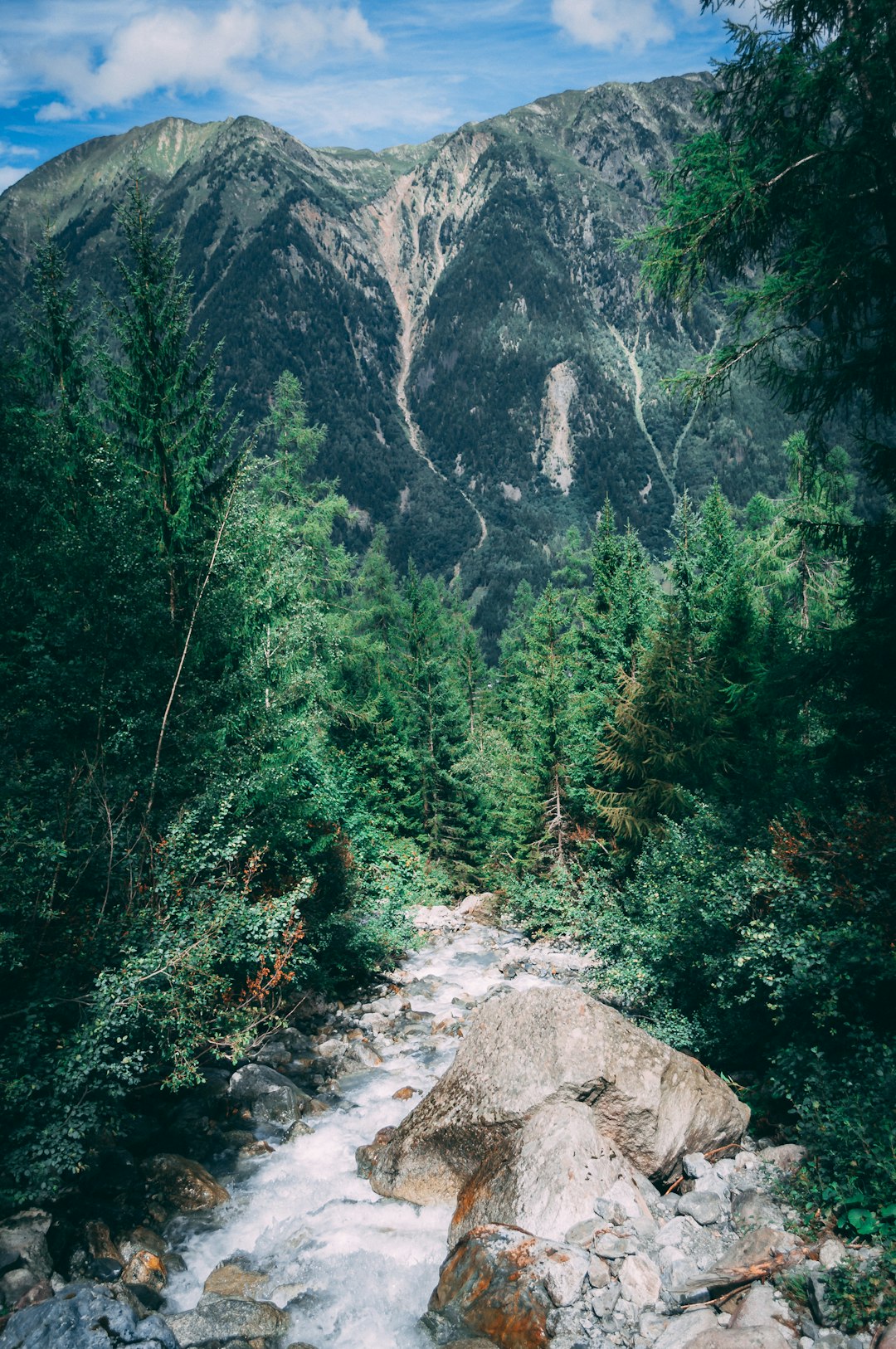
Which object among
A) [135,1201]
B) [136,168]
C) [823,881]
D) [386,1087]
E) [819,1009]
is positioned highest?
[136,168]

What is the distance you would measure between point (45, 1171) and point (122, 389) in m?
11.6

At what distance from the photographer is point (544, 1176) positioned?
778 centimetres

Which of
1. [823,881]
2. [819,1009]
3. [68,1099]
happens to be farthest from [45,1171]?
[823,881]

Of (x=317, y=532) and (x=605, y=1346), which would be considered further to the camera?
(x=317, y=532)

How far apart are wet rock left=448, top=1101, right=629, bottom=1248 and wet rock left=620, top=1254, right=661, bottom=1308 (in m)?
0.78

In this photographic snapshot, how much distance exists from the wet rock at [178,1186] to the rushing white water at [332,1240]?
0.22 metres

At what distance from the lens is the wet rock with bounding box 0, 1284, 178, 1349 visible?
576 cm

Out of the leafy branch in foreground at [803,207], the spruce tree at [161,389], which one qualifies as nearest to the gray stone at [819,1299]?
the leafy branch in foreground at [803,207]

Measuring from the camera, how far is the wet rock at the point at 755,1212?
6902mm

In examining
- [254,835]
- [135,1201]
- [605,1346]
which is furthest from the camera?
[254,835]

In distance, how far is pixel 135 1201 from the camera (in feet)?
28.9

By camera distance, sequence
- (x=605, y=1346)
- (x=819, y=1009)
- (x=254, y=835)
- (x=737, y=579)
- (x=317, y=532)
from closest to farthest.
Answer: (x=605, y=1346) → (x=819, y=1009) → (x=254, y=835) → (x=737, y=579) → (x=317, y=532)

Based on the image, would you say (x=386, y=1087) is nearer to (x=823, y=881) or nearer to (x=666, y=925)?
(x=666, y=925)

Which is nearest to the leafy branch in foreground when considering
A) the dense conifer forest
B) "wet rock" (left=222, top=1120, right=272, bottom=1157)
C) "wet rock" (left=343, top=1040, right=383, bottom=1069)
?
the dense conifer forest
